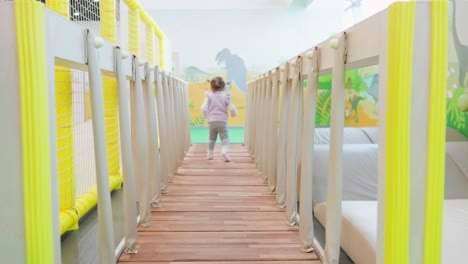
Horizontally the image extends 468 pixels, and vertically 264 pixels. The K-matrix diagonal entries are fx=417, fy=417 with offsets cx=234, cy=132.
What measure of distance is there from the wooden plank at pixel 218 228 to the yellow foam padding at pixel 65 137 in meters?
0.52

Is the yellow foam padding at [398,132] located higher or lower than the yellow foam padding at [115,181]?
higher

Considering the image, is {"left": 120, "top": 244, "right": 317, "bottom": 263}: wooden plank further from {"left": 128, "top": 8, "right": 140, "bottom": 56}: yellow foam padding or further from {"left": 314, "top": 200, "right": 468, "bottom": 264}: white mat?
{"left": 128, "top": 8, "right": 140, "bottom": 56}: yellow foam padding

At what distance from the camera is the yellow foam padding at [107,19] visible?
350cm

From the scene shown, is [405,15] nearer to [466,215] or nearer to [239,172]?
[466,215]

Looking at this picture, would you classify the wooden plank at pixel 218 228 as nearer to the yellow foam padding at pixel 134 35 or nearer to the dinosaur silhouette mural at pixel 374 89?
the yellow foam padding at pixel 134 35

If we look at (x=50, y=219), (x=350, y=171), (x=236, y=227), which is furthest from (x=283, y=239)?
(x=50, y=219)

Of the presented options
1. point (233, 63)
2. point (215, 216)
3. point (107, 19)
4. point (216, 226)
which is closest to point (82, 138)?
point (107, 19)

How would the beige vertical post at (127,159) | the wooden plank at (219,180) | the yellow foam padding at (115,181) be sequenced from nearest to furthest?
the beige vertical post at (127,159) → the yellow foam padding at (115,181) → the wooden plank at (219,180)

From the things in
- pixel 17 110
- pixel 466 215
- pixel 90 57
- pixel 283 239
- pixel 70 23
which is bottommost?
pixel 283 239

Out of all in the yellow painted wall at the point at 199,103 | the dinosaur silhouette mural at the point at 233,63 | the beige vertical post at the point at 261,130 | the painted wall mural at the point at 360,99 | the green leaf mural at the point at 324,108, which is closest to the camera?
the beige vertical post at the point at 261,130

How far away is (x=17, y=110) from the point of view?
1334mm

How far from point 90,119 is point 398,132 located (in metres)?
2.06

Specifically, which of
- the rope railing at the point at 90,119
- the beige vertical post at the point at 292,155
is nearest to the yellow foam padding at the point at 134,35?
the rope railing at the point at 90,119

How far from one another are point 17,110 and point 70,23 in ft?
1.53
